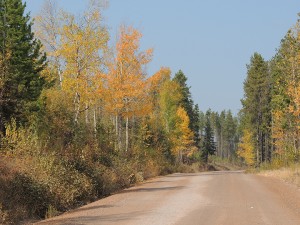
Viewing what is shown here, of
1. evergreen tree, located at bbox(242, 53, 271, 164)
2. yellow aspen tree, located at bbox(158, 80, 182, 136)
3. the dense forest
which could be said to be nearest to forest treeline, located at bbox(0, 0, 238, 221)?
the dense forest

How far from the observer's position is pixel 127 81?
1222 inches

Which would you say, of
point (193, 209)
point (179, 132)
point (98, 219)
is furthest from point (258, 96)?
point (98, 219)

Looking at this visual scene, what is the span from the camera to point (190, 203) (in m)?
14.2

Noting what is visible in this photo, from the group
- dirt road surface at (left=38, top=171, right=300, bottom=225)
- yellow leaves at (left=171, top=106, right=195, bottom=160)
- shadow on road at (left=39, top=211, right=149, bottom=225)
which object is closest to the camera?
shadow on road at (left=39, top=211, right=149, bottom=225)

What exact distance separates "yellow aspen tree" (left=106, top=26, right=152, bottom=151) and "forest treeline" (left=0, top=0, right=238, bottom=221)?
2.9 inches

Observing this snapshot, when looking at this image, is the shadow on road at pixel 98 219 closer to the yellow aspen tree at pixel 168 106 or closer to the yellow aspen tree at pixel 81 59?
the yellow aspen tree at pixel 81 59

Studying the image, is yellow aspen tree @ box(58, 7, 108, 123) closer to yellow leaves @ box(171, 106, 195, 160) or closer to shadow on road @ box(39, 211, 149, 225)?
shadow on road @ box(39, 211, 149, 225)

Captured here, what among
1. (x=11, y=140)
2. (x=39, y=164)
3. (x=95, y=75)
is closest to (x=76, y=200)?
(x=39, y=164)

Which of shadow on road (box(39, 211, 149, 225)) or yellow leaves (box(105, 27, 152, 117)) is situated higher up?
yellow leaves (box(105, 27, 152, 117))

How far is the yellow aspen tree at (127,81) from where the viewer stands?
30.4 meters

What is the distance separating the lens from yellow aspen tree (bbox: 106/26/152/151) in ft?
99.8

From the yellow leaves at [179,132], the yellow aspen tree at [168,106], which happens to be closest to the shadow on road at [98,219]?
the yellow leaves at [179,132]

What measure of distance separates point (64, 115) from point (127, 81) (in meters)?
13.5

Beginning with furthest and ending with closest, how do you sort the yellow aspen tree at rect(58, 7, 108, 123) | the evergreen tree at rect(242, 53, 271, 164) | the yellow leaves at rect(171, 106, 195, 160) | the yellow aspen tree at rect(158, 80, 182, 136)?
the evergreen tree at rect(242, 53, 271, 164)
the yellow leaves at rect(171, 106, 195, 160)
the yellow aspen tree at rect(158, 80, 182, 136)
the yellow aspen tree at rect(58, 7, 108, 123)
